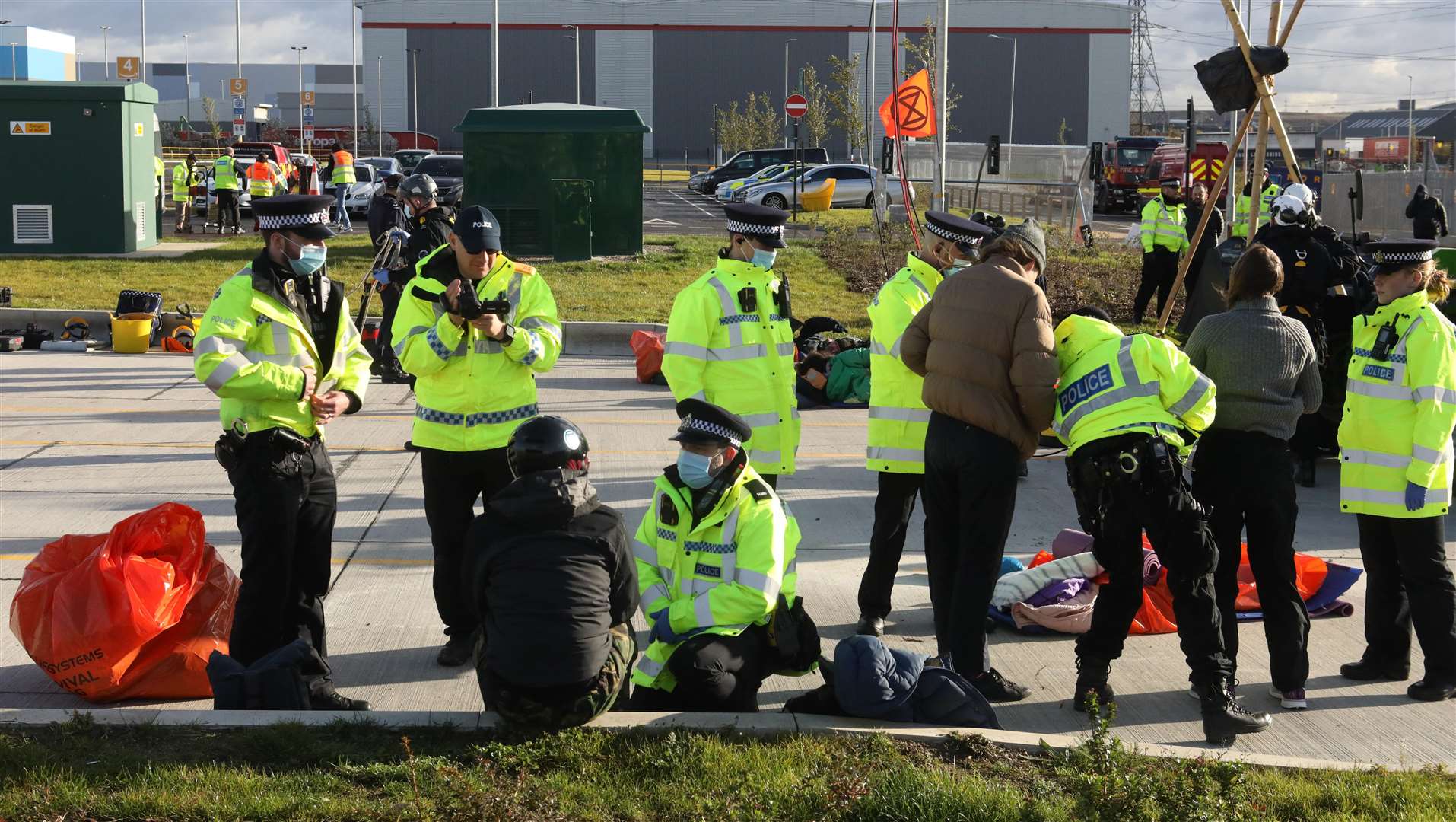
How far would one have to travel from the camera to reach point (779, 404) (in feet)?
21.1

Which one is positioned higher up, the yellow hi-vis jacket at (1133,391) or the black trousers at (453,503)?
the yellow hi-vis jacket at (1133,391)

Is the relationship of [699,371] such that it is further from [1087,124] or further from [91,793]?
[1087,124]

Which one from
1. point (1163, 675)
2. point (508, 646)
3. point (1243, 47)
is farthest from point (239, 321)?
point (1243, 47)

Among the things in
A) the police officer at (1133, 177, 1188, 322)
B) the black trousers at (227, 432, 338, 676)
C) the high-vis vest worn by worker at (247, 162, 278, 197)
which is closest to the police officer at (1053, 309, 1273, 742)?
the black trousers at (227, 432, 338, 676)

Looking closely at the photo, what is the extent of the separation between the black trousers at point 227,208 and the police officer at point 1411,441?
23.4m

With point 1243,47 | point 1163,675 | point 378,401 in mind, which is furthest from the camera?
point 378,401

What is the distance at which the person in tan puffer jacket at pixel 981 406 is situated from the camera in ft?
17.7

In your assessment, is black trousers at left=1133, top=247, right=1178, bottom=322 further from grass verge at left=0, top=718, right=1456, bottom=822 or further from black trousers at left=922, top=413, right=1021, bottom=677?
grass verge at left=0, top=718, right=1456, bottom=822

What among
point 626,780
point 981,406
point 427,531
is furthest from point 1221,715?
point 427,531

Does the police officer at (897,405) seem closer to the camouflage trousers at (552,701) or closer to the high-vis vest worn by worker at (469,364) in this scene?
the high-vis vest worn by worker at (469,364)

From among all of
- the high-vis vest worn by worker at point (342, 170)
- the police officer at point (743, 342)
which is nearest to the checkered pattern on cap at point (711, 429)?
the police officer at point (743, 342)

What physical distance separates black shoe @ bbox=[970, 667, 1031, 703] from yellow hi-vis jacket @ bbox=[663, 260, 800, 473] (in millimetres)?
1306

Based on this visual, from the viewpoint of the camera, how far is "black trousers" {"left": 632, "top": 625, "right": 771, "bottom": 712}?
5.00m

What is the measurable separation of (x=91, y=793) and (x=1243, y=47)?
26.2 feet
